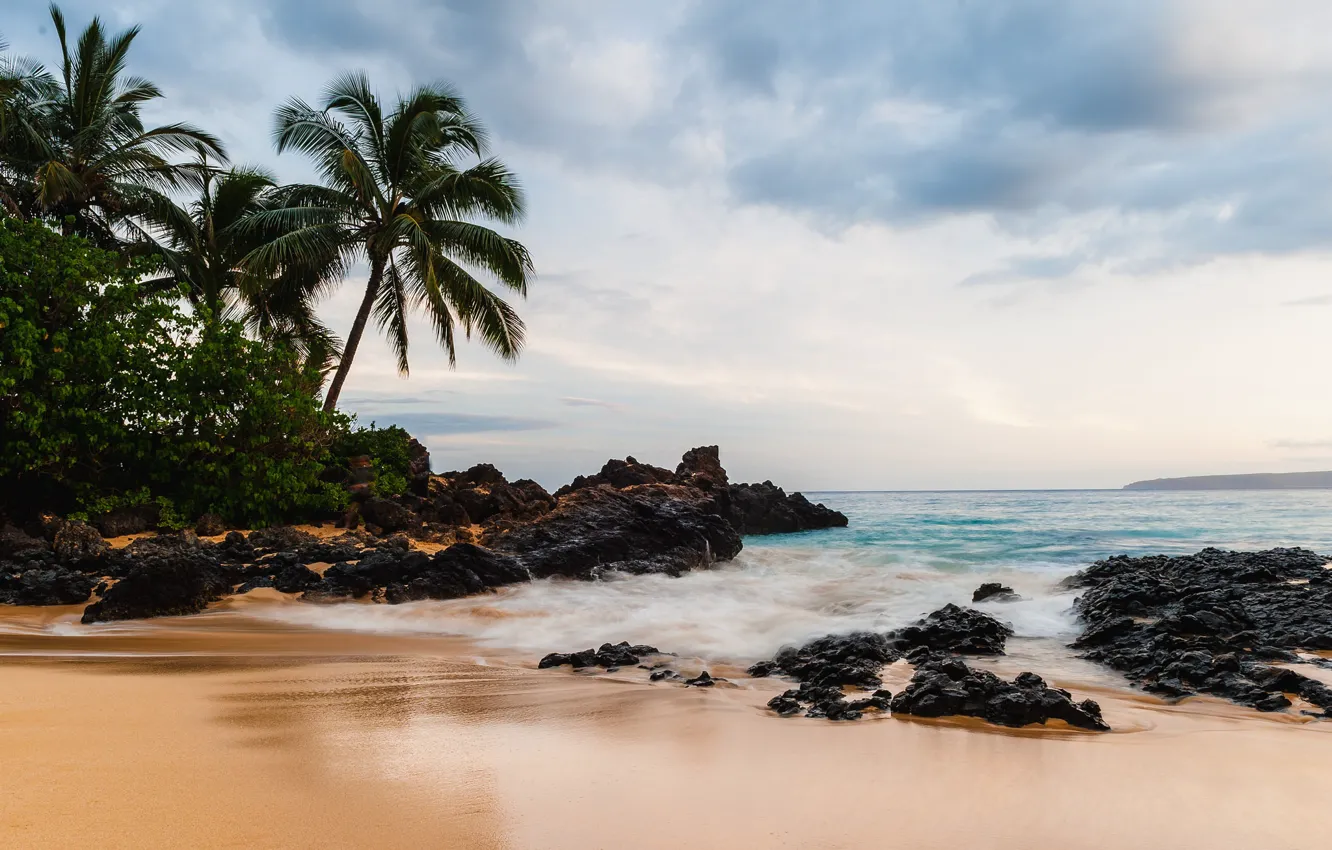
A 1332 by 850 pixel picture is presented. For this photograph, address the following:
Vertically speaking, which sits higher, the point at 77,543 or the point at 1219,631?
the point at 77,543

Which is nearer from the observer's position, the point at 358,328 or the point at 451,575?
the point at 451,575

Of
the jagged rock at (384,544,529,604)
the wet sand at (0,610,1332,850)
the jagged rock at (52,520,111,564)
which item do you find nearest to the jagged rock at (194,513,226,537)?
the jagged rock at (52,520,111,564)

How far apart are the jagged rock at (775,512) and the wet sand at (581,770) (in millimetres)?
32620

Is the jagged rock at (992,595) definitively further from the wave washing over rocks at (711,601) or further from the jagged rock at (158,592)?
the jagged rock at (158,592)

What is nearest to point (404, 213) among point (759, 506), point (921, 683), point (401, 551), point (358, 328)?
point (358, 328)

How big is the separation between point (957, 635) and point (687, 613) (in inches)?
134

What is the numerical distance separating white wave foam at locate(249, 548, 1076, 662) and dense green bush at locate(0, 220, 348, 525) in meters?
5.95

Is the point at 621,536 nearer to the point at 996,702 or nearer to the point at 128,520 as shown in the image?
the point at 128,520

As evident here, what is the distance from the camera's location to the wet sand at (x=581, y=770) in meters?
2.48

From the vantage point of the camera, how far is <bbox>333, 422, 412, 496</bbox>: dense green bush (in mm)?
16422

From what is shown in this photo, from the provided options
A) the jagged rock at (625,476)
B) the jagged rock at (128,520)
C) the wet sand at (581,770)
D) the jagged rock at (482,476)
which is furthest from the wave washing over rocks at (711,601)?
the jagged rock at (625,476)

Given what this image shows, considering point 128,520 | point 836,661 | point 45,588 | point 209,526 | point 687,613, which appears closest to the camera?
point 836,661

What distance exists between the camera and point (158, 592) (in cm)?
796

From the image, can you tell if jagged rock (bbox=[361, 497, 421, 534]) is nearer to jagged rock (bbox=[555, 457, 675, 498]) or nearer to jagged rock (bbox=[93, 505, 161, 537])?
jagged rock (bbox=[93, 505, 161, 537])
